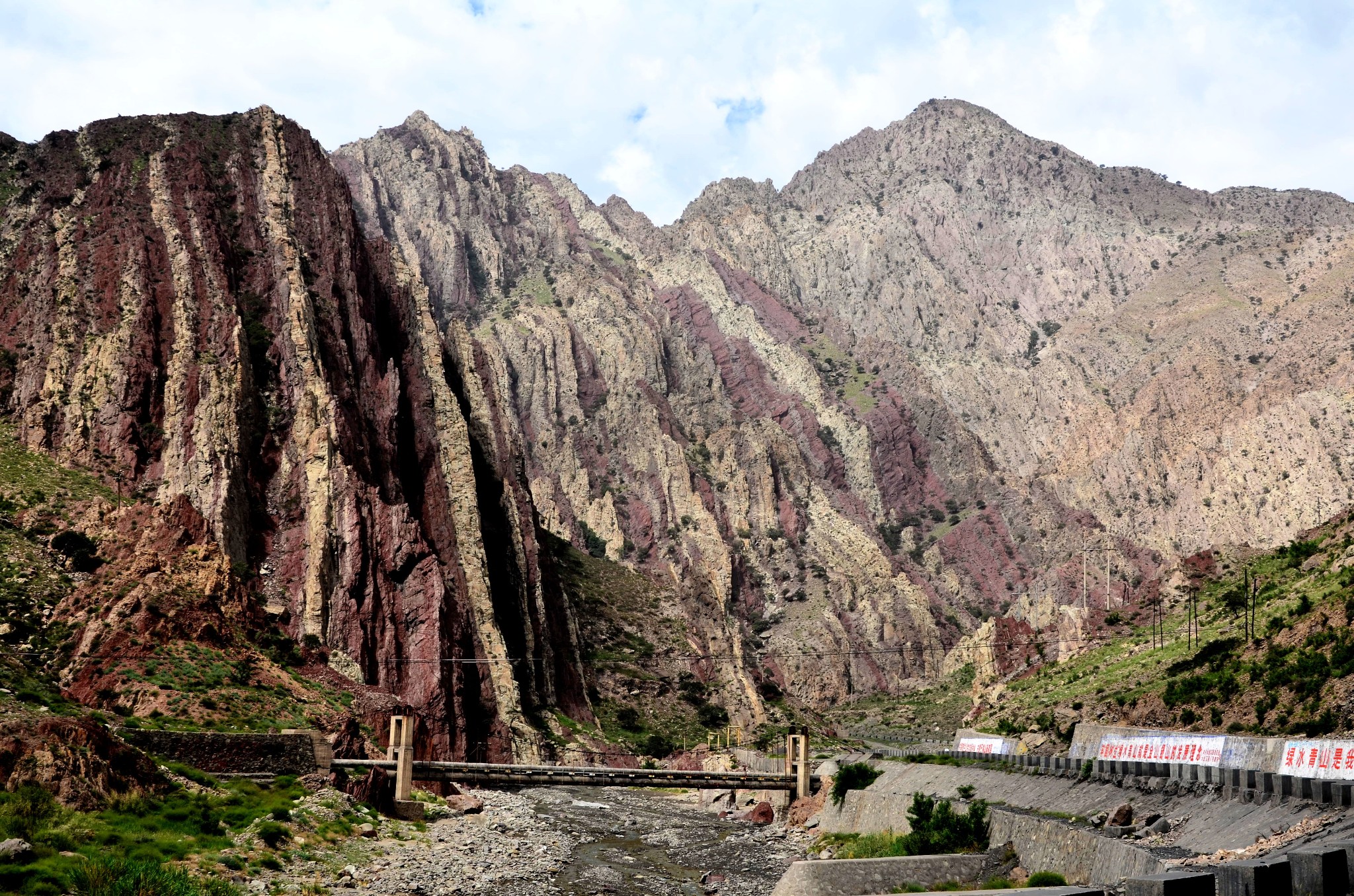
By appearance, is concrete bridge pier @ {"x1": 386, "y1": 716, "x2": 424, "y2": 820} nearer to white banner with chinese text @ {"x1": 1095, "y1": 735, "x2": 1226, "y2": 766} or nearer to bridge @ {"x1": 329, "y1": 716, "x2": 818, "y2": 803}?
bridge @ {"x1": 329, "y1": 716, "x2": 818, "y2": 803}

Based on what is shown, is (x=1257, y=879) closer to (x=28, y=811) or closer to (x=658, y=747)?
(x=28, y=811)

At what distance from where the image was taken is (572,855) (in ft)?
192

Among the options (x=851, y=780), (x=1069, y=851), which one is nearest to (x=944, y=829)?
(x=1069, y=851)

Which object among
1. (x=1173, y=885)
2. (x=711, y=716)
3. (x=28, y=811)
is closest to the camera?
(x=1173, y=885)

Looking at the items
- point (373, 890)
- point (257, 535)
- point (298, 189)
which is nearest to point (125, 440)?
point (257, 535)

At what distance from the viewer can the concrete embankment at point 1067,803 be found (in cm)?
2398

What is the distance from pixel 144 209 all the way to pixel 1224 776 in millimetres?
98858

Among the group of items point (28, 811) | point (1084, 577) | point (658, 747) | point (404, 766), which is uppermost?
point (1084, 577)

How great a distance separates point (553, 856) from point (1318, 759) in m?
37.0

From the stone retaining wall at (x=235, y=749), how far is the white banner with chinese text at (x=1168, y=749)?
105 ft

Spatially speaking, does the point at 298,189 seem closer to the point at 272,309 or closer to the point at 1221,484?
the point at 272,309

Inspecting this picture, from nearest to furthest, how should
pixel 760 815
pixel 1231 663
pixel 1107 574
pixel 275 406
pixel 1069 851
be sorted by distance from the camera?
pixel 1069 851
pixel 1231 663
pixel 760 815
pixel 275 406
pixel 1107 574

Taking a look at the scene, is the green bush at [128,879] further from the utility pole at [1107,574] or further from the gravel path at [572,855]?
the utility pole at [1107,574]

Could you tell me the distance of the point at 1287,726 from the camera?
44344 mm
